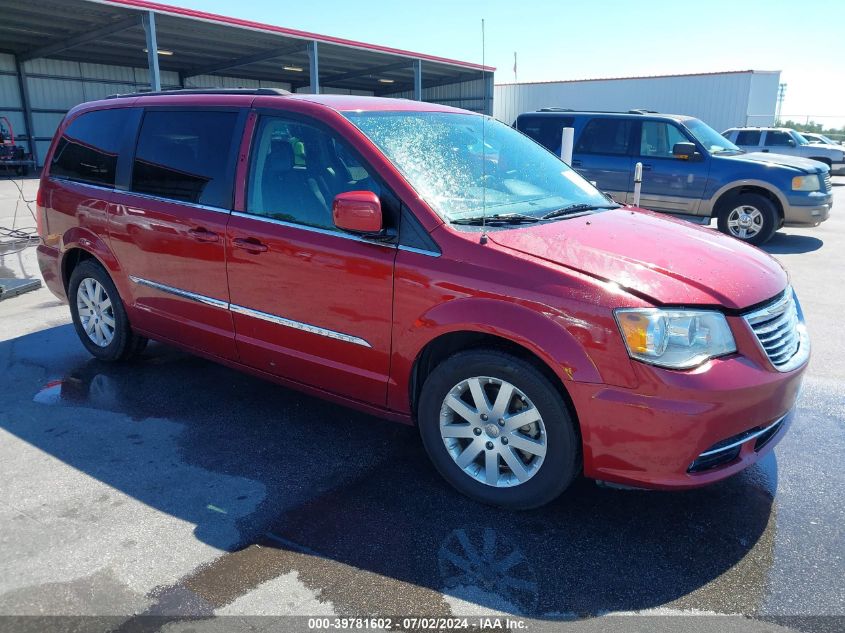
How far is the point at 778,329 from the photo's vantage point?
2941 millimetres

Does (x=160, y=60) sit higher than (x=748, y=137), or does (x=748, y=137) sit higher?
(x=160, y=60)

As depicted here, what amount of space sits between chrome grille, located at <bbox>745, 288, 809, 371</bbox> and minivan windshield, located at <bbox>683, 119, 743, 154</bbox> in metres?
7.57

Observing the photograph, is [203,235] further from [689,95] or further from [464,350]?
[689,95]

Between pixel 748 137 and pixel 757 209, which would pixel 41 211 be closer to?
pixel 757 209

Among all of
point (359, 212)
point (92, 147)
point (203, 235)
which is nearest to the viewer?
point (359, 212)

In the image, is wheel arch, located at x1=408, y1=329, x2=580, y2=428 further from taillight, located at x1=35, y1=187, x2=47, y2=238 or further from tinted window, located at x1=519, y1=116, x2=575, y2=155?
tinted window, located at x1=519, y1=116, x2=575, y2=155

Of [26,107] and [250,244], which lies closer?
[250,244]

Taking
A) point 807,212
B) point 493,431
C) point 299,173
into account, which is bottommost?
point 493,431

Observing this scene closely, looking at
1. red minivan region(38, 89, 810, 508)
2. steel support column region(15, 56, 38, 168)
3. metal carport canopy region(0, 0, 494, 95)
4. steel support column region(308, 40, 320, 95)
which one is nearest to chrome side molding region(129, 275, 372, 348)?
red minivan region(38, 89, 810, 508)

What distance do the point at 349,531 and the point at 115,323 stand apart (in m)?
2.87

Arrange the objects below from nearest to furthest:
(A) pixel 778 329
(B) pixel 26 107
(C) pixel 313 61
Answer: (A) pixel 778 329, (C) pixel 313 61, (B) pixel 26 107

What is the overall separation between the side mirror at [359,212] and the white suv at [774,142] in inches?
755

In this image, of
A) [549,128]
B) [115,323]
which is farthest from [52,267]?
[549,128]

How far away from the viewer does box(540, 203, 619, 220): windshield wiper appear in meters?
3.49
